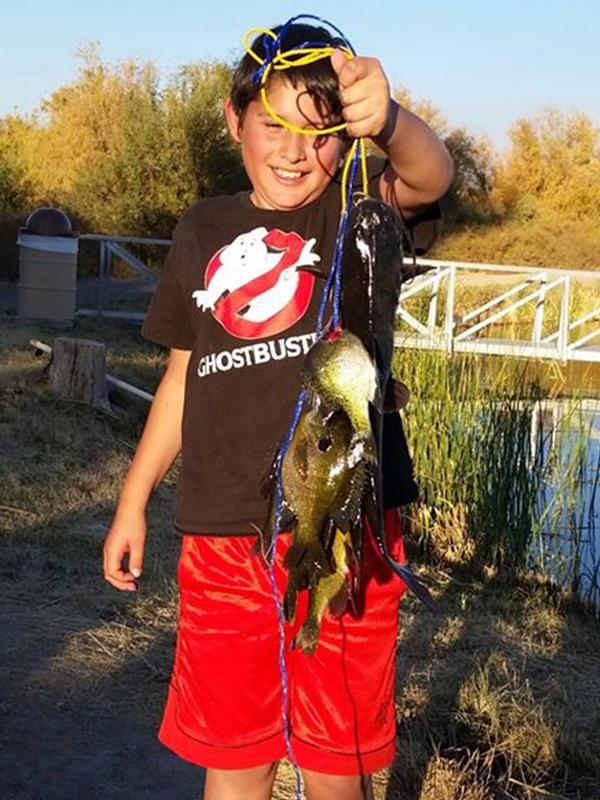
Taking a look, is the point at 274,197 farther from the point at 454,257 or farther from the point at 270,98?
the point at 454,257

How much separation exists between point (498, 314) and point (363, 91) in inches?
360

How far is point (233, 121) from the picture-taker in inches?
86.4

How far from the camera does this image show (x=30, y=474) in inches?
263

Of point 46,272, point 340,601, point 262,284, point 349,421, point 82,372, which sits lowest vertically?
point 82,372

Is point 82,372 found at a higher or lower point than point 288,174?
lower

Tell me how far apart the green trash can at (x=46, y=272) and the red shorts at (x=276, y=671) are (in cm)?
1126

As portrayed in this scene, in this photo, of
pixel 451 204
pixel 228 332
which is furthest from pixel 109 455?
pixel 451 204

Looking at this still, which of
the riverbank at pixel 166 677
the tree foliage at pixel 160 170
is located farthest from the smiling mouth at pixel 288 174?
the tree foliage at pixel 160 170

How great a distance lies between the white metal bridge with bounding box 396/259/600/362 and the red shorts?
59 centimetres

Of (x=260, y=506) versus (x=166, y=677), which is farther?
(x=166, y=677)

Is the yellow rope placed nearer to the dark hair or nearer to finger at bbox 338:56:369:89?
the dark hair

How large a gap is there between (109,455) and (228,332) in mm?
5558

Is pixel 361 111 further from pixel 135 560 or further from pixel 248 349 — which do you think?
pixel 135 560

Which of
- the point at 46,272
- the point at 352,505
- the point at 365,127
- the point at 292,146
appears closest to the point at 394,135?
the point at 365,127
